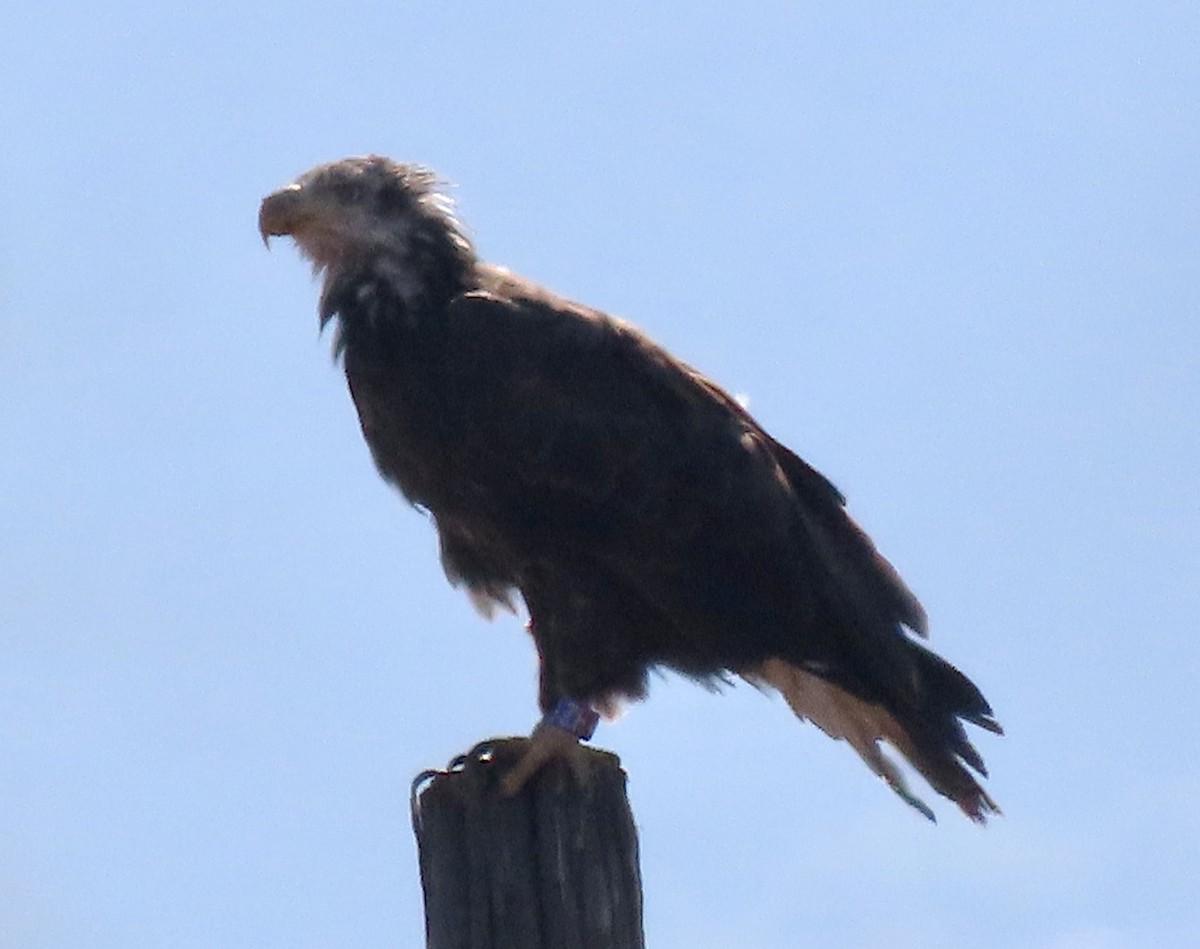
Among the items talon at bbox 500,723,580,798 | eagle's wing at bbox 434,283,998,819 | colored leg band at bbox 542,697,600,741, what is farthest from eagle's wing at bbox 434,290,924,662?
talon at bbox 500,723,580,798

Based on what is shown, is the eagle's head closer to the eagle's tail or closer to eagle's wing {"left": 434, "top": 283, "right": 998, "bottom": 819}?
eagle's wing {"left": 434, "top": 283, "right": 998, "bottom": 819}

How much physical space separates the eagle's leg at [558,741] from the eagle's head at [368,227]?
1370 mm

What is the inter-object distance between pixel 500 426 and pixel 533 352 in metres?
0.26

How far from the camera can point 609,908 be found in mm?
4195

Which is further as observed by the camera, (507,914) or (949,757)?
(949,757)

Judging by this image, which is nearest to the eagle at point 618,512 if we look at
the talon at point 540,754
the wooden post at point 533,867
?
the talon at point 540,754

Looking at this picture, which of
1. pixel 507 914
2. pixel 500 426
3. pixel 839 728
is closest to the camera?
pixel 507 914

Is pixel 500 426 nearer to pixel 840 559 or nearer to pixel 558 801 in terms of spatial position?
pixel 840 559

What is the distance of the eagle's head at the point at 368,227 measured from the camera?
6449mm

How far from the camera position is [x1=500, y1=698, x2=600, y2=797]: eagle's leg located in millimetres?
4750

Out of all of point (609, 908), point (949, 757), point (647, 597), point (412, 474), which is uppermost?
point (412, 474)

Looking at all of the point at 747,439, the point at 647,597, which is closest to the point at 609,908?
the point at 647,597

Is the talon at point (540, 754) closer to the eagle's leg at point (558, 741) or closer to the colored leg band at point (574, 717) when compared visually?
the eagle's leg at point (558, 741)

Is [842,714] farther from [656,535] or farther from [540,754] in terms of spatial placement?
[540,754]
